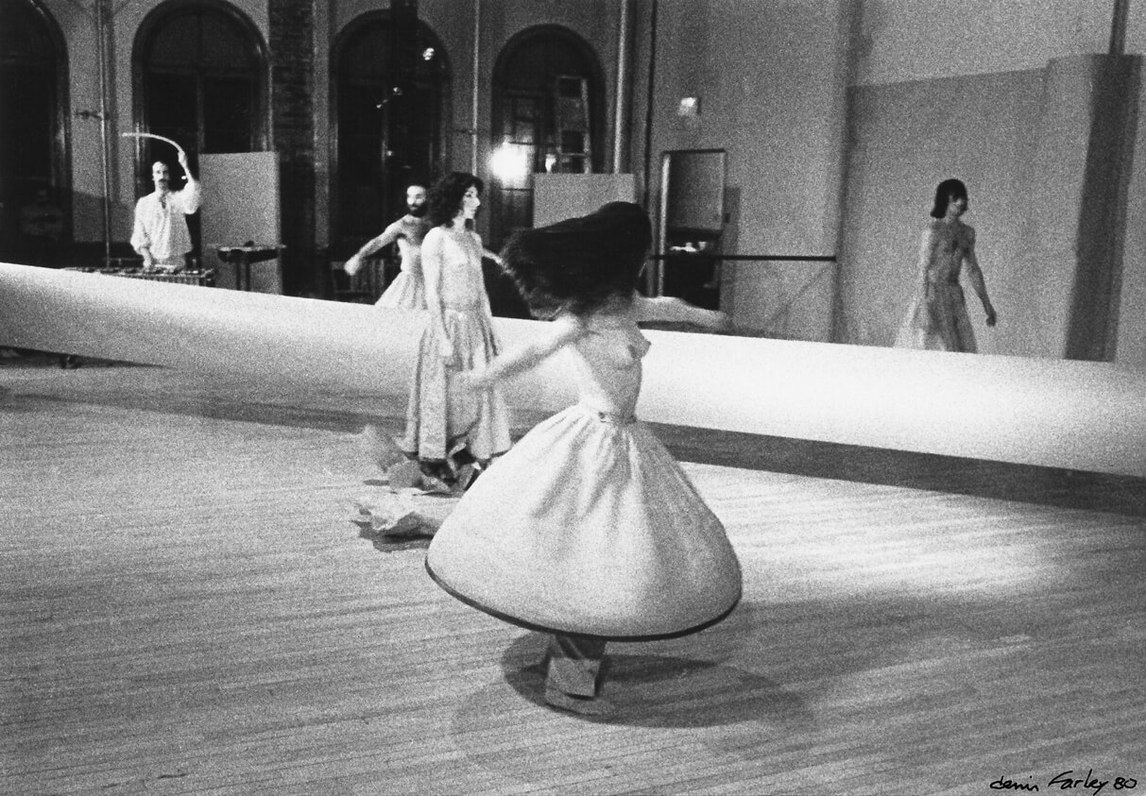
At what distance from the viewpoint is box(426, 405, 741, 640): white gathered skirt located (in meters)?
2.80

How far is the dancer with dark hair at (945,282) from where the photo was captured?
7.26 m

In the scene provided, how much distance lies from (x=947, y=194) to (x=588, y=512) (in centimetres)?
513

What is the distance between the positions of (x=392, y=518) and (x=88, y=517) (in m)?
1.27

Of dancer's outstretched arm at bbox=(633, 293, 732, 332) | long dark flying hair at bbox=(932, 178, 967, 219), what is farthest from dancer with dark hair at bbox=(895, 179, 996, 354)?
dancer's outstretched arm at bbox=(633, 293, 732, 332)

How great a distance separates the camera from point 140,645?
338cm

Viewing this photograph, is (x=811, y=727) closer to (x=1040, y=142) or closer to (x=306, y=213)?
(x=1040, y=142)

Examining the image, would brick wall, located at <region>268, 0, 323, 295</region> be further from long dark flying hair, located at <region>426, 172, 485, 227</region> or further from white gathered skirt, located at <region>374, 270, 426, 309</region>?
long dark flying hair, located at <region>426, 172, 485, 227</region>

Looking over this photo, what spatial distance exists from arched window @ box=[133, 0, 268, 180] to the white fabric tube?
362 centimetres

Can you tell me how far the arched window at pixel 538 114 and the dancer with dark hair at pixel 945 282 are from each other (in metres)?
5.35

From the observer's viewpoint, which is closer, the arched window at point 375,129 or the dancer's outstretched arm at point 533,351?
the dancer's outstretched arm at point 533,351

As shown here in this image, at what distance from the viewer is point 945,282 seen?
7.44m

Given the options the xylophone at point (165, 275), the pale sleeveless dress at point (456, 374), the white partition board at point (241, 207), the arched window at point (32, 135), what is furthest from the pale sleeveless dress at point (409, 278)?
the arched window at point (32, 135)
